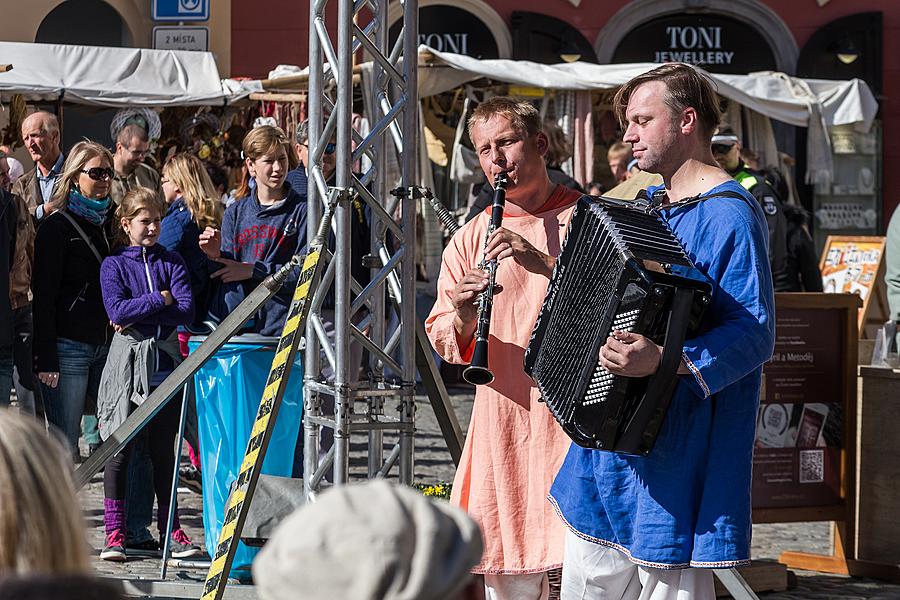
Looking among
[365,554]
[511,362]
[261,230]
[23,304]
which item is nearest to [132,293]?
[261,230]

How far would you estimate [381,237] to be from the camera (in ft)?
17.5

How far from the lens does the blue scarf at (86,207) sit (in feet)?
20.7

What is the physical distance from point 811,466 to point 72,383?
128 inches

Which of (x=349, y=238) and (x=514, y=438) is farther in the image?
(x=349, y=238)

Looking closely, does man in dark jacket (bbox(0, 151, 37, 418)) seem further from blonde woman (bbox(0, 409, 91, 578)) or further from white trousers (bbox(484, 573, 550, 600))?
blonde woman (bbox(0, 409, 91, 578))

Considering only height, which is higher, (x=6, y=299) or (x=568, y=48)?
(x=568, y=48)

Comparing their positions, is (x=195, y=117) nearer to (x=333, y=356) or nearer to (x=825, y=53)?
(x=333, y=356)

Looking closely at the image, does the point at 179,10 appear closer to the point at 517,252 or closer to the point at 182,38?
the point at 182,38

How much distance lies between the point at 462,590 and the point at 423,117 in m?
11.4

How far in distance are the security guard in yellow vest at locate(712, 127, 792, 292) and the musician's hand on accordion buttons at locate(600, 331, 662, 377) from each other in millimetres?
4963

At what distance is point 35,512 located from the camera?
5.77ft

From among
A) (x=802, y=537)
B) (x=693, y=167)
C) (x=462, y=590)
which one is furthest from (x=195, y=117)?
(x=462, y=590)

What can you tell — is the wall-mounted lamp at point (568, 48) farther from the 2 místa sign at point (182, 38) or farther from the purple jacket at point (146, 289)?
the purple jacket at point (146, 289)

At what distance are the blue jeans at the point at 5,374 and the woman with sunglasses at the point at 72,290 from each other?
9.9 inches
